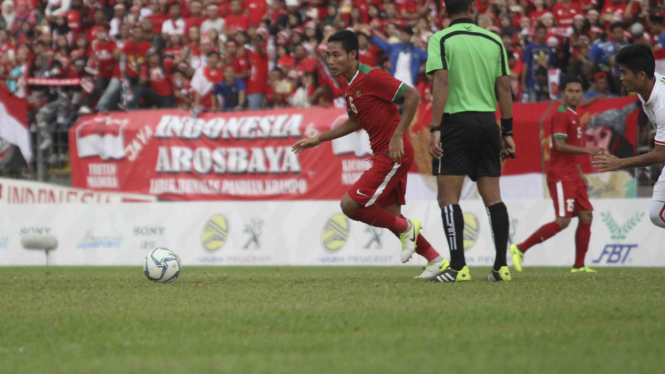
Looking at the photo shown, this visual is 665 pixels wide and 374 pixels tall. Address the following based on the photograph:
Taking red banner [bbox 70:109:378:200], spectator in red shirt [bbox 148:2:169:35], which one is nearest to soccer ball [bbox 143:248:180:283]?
red banner [bbox 70:109:378:200]

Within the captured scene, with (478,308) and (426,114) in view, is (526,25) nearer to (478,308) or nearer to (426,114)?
(426,114)

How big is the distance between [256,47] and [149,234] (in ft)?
15.0

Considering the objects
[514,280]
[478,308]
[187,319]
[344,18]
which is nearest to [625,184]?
[514,280]

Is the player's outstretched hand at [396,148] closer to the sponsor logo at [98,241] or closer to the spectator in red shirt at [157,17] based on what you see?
the sponsor logo at [98,241]

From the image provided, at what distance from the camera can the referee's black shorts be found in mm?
7152

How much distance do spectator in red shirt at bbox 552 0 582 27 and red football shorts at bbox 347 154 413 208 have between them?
28.5ft

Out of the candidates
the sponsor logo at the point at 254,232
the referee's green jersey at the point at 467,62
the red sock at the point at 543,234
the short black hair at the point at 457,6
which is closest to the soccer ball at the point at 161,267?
the referee's green jersey at the point at 467,62

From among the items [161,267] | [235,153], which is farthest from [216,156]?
[161,267]

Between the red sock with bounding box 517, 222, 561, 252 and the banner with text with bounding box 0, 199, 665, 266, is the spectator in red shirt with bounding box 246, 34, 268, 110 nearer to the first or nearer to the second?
the banner with text with bounding box 0, 199, 665, 266

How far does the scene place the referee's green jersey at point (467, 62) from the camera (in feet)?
23.5

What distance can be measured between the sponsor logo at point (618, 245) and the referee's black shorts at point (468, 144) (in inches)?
205

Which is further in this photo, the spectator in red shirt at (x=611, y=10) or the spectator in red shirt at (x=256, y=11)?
the spectator in red shirt at (x=256, y=11)

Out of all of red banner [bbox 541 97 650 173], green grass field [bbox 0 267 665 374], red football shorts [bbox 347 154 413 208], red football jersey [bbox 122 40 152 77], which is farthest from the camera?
red football jersey [bbox 122 40 152 77]

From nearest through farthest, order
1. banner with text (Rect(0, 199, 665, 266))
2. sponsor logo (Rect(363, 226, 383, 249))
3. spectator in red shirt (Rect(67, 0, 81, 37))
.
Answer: banner with text (Rect(0, 199, 665, 266))
sponsor logo (Rect(363, 226, 383, 249))
spectator in red shirt (Rect(67, 0, 81, 37))
